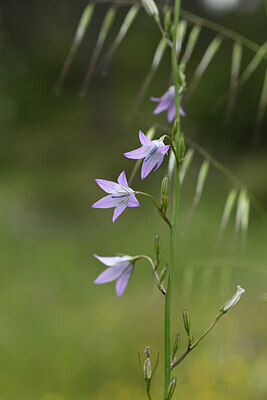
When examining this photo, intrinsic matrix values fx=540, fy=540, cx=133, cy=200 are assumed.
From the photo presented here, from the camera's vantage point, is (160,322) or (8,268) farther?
(8,268)

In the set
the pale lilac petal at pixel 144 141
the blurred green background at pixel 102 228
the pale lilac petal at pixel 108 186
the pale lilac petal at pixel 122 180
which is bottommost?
the blurred green background at pixel 102 228

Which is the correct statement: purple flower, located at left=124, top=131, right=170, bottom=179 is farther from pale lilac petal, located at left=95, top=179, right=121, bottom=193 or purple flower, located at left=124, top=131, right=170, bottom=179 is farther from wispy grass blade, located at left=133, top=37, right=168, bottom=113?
wispy grass blade, located at left=133, top=37, right=168, bottom=113

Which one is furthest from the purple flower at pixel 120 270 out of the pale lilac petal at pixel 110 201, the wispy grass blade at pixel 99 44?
the wispy grass blade at pixel 99 44

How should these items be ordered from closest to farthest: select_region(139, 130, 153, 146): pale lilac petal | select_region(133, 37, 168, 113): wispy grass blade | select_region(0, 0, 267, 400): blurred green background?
select_region(139, 130, 153, 146): pale lilac petal < select_region(133, 37, 168, 113): wispy grass blade < select_region(0, 0, 267, 400): blurred green background

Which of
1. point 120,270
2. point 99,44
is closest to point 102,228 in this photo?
point 99,44

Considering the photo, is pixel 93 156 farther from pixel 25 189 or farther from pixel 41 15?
pixel 41 15

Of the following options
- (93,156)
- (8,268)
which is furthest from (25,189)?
(8,268)

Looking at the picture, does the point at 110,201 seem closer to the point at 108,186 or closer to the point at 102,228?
the point at 108,186

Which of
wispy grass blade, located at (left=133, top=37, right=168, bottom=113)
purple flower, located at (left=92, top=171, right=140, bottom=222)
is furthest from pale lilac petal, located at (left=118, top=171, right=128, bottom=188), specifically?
wispy grass blade, located at (left=133, top=37, right=168, bottom=113)

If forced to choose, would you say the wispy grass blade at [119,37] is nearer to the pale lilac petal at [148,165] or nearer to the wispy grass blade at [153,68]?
the wispy grass blade at [153,68]
